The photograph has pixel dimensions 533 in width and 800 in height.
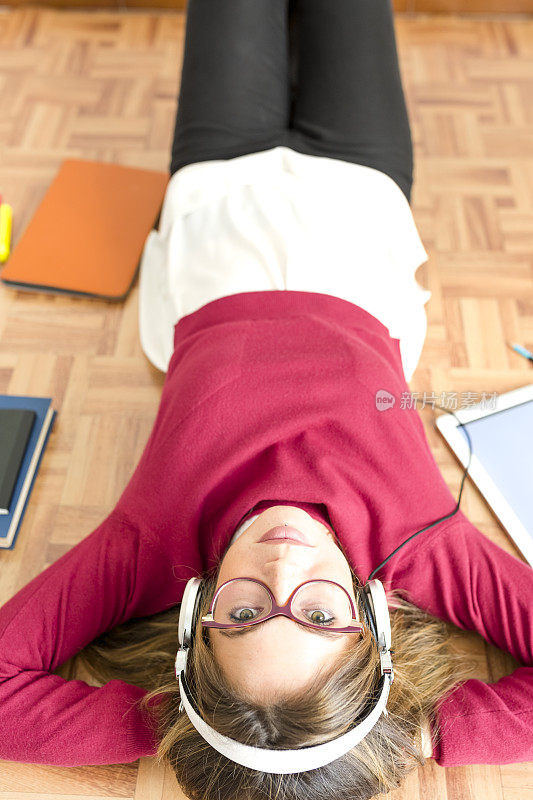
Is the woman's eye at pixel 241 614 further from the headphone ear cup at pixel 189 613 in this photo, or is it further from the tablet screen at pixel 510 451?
the tablet screen at pixel 510 451

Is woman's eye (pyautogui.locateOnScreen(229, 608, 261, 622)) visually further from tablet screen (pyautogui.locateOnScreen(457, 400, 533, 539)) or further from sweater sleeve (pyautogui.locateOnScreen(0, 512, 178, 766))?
tablet screen (pyautogui.locateOnScreen(457, 400, 533, 539))

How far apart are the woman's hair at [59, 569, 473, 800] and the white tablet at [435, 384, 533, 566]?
1.19 feet

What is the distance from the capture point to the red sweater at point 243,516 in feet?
3.45

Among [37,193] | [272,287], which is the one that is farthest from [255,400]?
[37,193]

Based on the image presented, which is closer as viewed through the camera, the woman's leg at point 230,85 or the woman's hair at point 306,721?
the woman's hair at point 306,721

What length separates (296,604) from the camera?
913mm

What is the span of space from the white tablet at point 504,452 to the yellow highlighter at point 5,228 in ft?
3.58

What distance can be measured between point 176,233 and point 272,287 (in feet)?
0.88

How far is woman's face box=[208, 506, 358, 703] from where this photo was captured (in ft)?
2.88

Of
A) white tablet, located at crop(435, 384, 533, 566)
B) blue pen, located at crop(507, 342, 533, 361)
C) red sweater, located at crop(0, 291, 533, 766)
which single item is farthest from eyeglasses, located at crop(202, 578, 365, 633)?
blue pen, located at crop(507, 342, 533, 361)

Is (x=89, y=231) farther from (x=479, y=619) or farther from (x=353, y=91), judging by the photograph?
(x=479, y=619)

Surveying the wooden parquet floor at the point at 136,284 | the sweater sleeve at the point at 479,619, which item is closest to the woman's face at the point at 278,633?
the sweater sleeve at the point at 479,619

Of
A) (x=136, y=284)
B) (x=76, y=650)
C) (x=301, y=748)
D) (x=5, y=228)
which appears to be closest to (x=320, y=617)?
(x=301, y=748)

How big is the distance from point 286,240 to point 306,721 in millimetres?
819
